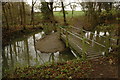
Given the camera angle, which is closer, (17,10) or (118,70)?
(118,70)

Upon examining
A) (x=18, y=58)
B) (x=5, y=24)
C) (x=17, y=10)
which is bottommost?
A: (x=18, y=58)

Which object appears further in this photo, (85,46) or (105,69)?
(85,46)

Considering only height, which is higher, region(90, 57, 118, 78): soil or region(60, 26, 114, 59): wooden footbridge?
region(60, 26, 114, 59): wooden footbridge

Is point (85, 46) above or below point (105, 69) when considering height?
above

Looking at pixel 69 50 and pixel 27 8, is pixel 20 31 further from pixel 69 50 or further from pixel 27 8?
pixel 69 50

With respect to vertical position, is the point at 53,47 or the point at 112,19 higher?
the point at 112,19

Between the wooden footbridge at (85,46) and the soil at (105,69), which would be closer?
the soil at (105,69)

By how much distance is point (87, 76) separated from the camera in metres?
4.23

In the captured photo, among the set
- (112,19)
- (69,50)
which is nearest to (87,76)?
(112,19)

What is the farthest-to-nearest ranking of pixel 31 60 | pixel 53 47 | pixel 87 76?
pixel 53 47 → pixel 31 60 → pixel 87 76

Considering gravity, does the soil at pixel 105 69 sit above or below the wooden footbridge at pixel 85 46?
below

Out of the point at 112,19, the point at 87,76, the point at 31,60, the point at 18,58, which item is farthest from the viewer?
the point at 18,58

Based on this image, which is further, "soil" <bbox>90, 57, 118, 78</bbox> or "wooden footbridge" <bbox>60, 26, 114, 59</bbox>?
"wooden footbridge" <bbox>60, 26, 114, 59</bbox>

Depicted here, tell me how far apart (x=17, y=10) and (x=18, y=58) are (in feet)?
48.7
